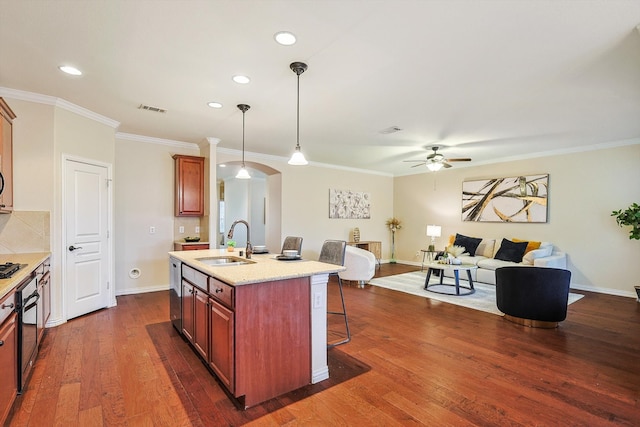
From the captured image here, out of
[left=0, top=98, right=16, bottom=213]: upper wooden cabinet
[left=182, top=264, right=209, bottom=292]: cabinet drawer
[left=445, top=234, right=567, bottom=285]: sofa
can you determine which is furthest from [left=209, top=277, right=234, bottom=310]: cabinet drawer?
[left=445, top=234, right=567, bottom=285]: sofa

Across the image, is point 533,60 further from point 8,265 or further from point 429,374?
point 8,265

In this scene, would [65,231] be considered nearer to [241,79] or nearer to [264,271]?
[241,79]

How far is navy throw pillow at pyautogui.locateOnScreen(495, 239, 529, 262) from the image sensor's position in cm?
596

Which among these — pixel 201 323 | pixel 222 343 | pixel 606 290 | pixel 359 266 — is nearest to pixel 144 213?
pixel 201 323

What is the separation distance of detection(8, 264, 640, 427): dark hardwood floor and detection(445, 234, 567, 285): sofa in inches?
64.0

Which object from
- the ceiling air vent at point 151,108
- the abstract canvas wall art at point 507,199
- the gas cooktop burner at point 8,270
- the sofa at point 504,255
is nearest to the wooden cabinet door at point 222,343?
the gas cooktop burner at point 8,270

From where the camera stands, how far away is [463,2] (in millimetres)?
1953

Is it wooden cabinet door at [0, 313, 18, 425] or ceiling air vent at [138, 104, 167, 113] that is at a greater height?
ceiling air vent at [138, 104, 167, 113]

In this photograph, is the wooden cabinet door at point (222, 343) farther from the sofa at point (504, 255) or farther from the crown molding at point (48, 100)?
the sofa at point (504, 255)

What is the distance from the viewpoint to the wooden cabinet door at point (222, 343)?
85.6 inches

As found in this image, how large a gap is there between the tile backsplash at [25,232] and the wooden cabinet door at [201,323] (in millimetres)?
2143

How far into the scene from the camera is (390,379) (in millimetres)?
2553

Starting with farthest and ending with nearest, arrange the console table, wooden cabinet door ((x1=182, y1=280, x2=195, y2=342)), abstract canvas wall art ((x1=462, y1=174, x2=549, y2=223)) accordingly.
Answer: the console table
abstract canvas wall art ((x1=462, y1=174, x2=549, y2=223))
wooden cabinet door ((x1=182, y1=280, x2=195, y2=342))

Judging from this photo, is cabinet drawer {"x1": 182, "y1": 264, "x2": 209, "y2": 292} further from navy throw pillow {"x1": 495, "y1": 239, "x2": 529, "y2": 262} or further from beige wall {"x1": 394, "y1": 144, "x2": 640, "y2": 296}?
beige wall {"x1": 394, "y1": 144, "x2": 640, "y2": 296}
